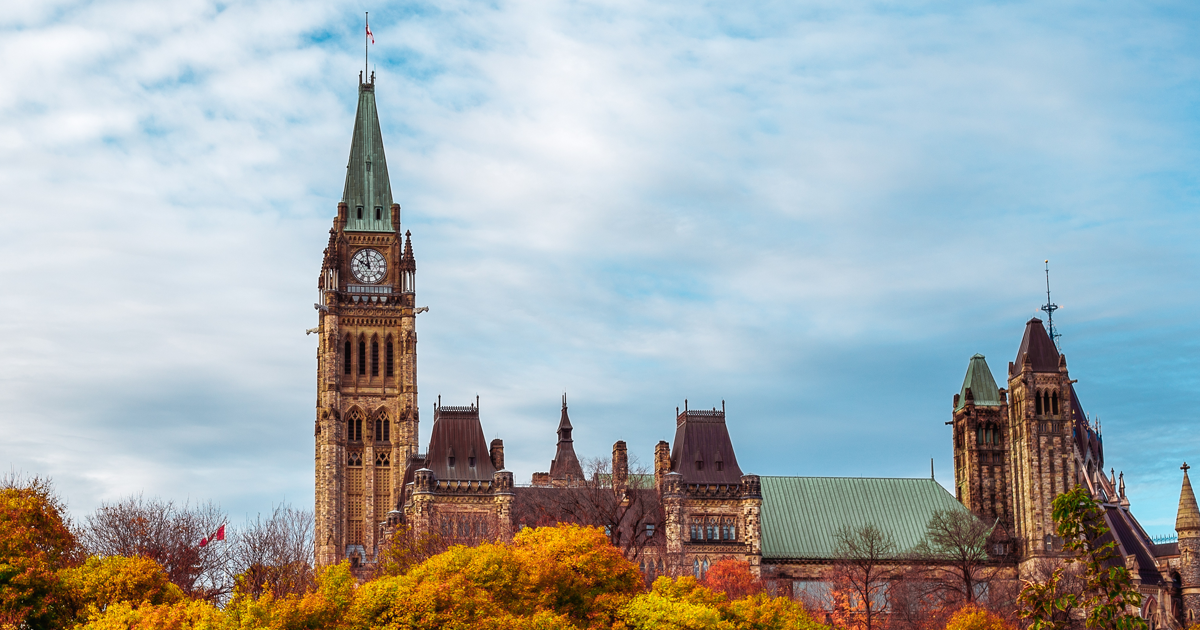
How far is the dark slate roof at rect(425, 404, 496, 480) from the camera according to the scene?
10556cm

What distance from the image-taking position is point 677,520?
335 ft

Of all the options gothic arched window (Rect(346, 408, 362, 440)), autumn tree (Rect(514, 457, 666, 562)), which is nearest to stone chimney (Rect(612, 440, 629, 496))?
autumn tree (Rect(514, 457, 666, 562))

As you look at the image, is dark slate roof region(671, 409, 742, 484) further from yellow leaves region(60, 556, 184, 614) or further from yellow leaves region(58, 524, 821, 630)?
yellow leaves region(60, 556, 184, 614)

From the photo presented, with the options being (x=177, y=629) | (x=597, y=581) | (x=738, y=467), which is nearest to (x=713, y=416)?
(x=738, y=467)

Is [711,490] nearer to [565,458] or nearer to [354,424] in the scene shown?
[565,458]

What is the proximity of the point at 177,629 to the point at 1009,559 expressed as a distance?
71052 mm

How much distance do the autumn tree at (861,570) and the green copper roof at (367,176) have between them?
57.5m

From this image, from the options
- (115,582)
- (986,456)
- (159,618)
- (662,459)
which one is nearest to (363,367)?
(662,459)

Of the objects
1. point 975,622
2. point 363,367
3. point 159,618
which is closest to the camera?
point 159,618

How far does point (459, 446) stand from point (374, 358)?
1376 inches

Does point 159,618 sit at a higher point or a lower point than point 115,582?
lower

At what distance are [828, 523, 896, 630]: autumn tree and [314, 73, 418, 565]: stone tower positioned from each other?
1705 inches

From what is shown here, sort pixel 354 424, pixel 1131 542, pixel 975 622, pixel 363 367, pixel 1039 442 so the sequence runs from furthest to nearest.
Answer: pixel 363 367
pixel 354 424
pixel 1039 442
pixel 1131 542
pixel 975 622

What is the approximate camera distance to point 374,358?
461 ft
